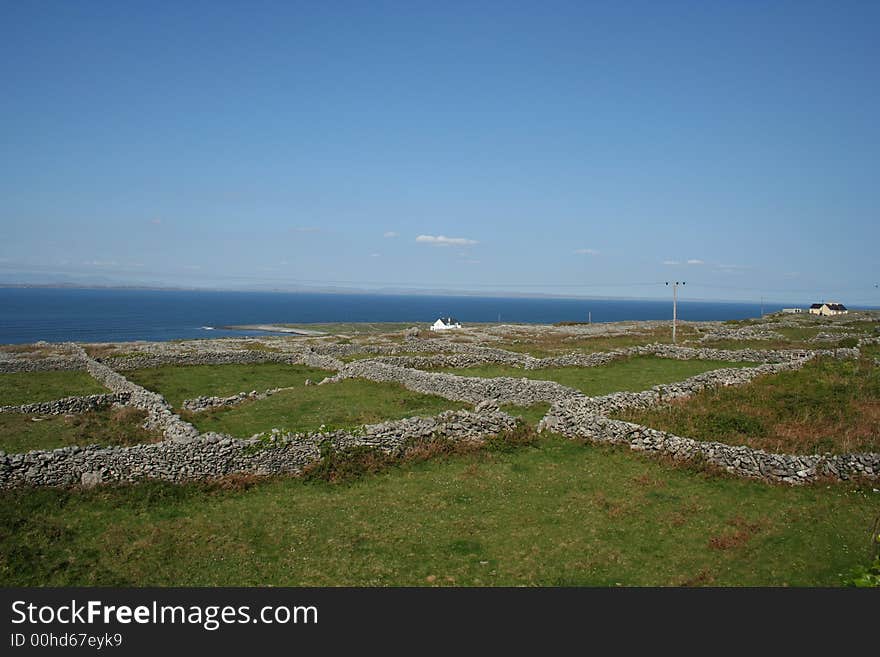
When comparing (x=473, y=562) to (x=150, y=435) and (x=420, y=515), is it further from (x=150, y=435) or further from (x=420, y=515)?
(x=150, y=435)

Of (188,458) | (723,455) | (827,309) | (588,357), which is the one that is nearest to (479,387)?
(588,357)

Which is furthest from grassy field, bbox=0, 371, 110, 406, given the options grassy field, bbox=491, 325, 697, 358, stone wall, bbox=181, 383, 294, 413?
grassy field, bbox=491, 325, 697, 358

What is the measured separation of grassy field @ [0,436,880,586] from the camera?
38.1 feet

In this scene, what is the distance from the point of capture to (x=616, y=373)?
3422cm

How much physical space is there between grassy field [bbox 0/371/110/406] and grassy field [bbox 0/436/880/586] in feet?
68.1

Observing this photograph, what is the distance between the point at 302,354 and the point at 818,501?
39.7m

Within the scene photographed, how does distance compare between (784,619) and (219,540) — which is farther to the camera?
(219,540)

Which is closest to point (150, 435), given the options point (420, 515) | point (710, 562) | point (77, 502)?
point (77, 502)

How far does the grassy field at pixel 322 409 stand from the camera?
Result: 2261 cm

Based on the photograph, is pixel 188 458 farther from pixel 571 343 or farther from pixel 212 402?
pixel 571 343

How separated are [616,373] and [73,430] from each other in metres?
31.0

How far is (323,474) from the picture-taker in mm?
17438

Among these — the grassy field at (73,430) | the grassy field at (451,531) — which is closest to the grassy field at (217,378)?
the grassy field at (73,430)

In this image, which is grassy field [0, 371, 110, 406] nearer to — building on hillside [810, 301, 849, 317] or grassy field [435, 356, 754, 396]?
grassy field [435, 356, 754, 396]
